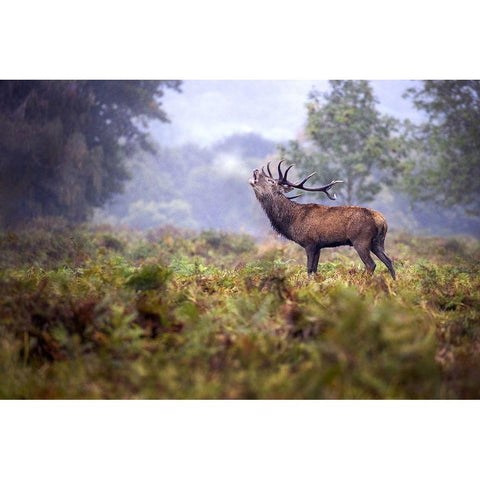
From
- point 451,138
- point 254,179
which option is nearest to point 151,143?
point 451,138

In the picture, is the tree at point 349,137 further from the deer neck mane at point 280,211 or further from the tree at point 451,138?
the deer neck mane at point 280,211

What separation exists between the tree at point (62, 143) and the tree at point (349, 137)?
29.3ft

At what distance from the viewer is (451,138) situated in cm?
2134

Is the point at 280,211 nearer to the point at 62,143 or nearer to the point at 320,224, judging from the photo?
the point at 320,224

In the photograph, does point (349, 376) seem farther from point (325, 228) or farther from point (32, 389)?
point (325, 228)

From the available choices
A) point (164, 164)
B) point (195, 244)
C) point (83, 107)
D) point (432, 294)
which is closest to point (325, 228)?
point (432, 294)

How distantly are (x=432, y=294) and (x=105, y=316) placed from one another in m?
4.59

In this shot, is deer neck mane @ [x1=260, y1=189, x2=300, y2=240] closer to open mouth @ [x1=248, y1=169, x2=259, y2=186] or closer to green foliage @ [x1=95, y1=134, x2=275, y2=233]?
open mouth @ [x1=248, y1=169, x2=259, y2=186]

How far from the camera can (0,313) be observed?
16.2 feet

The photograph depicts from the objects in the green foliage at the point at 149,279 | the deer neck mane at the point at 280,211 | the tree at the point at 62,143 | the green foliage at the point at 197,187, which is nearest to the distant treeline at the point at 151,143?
the tree at the point at 62,143

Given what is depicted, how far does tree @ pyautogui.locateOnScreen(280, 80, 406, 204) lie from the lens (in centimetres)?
2153

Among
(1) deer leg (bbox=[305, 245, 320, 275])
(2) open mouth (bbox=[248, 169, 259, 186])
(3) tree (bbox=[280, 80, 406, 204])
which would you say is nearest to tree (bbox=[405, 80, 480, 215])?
(3) tree (bbox=[280, 80, 406, 204])

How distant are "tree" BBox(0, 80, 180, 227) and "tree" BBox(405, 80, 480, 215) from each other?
14.5m

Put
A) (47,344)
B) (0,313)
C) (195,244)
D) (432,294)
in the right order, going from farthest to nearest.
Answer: (195,244) < (432,294) < (0,313) < (47,344)
